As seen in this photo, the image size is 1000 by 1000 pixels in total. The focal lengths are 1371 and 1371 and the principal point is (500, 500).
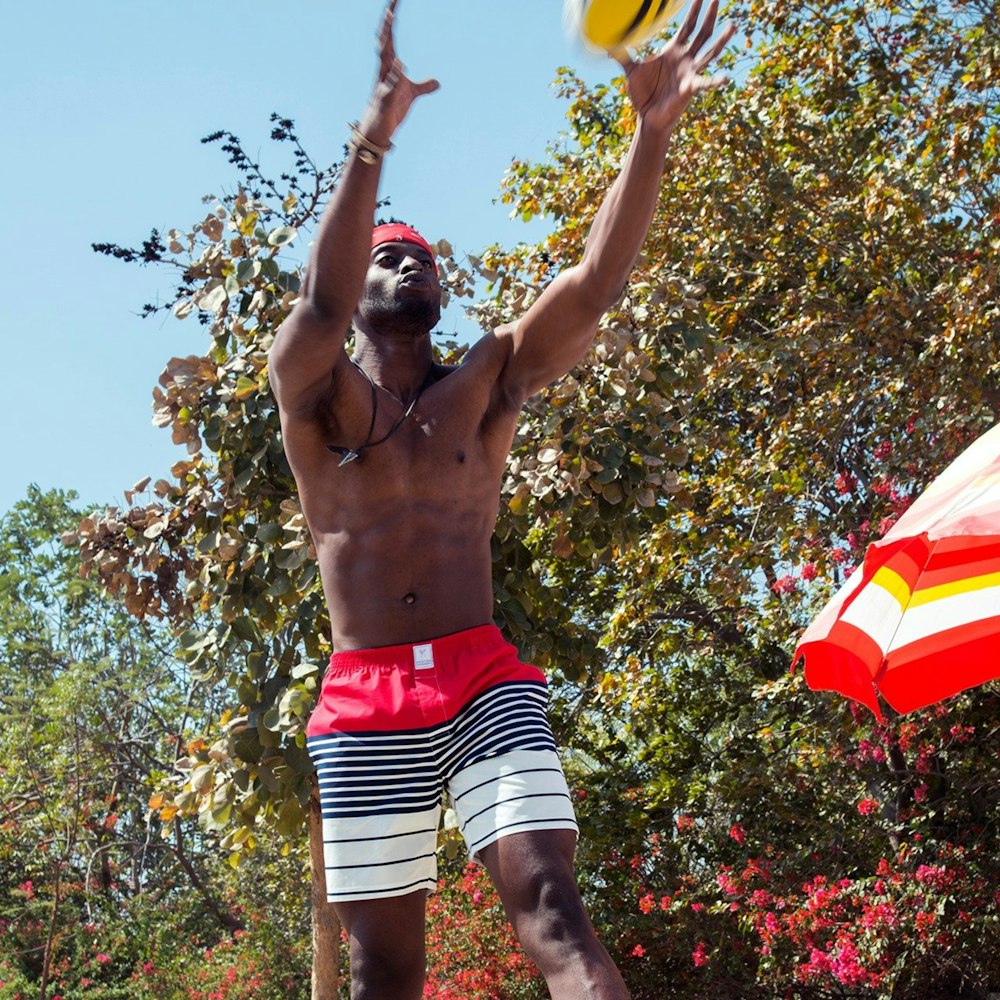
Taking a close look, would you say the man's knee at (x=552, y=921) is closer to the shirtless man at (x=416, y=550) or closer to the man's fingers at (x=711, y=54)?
the shirtless man at (x=416, y=550)

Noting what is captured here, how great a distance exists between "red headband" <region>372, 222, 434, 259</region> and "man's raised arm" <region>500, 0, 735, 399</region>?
27cm

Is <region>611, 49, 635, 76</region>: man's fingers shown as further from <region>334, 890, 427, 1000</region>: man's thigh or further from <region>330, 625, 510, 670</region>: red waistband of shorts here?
<region>334, 890, 427, 1000</region>: man's thigh

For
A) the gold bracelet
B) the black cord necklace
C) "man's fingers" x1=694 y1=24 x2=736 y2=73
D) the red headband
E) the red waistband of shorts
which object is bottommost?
the red waistband of shorts

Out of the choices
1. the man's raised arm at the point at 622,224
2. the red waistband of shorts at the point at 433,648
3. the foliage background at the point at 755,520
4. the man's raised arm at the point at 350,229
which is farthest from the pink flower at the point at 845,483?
the man's raised arm at the point at 350,229

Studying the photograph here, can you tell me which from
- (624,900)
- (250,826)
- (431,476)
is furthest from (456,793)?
(624,900)

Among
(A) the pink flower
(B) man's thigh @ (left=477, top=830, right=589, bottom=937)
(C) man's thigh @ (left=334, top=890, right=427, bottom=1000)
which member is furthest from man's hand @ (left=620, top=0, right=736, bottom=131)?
(A) the pink flower

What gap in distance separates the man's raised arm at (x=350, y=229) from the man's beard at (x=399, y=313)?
0.35 meters

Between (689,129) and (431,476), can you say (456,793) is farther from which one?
(689,129)

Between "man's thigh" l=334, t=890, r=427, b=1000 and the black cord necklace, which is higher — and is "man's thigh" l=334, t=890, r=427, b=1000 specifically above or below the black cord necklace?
below

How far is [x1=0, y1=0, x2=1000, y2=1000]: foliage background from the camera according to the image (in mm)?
5621

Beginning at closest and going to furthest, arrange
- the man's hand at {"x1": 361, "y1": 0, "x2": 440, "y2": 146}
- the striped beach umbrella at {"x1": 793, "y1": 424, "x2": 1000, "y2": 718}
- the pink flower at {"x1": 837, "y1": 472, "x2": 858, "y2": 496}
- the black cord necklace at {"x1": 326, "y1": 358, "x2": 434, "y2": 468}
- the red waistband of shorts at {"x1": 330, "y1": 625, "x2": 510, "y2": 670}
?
the man's hand at {"x1": 361, "y1": 0, "x2": 440, "y2": 146} < the red waistband of shorts at {"x1": 330, "y1": 625, "x2": 510, "y2": 670} < the black cord necklace at {"x1": 326, "y1": 358, "x2": 434, "y2": 468} < the striped beach umbrella at {"x1": 793, "y1": 424, "x2": 1000, "y2": 718} < the pink flower at {"x1": 837, "y1": 472, "x2": 858, "y2": 496}

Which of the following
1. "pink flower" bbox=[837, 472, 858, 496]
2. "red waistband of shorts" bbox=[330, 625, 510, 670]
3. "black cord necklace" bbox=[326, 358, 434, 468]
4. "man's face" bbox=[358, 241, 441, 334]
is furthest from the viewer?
"pink flower" bbox=[837, 472, 858, 496]

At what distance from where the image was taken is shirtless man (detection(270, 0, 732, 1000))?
236 centimetres

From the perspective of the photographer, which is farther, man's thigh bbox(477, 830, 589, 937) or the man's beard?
the man's beard
